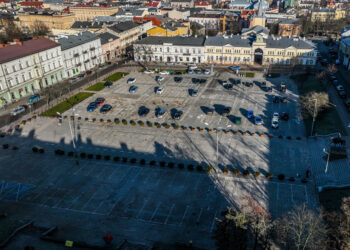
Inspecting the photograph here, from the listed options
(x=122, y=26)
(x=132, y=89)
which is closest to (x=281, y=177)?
(x=132, y=89)

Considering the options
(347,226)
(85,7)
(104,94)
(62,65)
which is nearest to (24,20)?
(85,7)

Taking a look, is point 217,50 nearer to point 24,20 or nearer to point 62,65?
point 62,65

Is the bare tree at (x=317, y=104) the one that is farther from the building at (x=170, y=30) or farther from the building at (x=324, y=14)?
the building at (x=324, y=14)

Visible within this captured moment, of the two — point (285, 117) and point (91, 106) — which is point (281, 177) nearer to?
point (285, 117)

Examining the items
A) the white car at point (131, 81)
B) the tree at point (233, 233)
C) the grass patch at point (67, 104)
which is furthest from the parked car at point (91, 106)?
the tree at point (233, 233)

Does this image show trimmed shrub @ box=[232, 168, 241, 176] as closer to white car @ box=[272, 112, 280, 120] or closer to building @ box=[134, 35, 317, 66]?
white car @ box=[272, 112, 280, 120]

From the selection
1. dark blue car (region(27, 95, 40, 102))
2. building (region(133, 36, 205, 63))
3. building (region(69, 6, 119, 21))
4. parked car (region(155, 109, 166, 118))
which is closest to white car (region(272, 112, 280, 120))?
Answer: parked car (region(155, 109, 166, 118))
